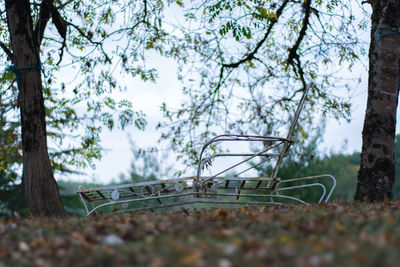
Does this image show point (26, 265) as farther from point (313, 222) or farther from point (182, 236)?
point (313, 222)

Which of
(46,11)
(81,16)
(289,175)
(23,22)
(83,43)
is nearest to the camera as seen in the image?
(23,22)

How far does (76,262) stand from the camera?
2.39 metres

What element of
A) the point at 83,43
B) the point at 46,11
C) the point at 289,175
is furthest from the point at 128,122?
the point at 289,175

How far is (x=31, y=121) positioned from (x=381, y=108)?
485 cm

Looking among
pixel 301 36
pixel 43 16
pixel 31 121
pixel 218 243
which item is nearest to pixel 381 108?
pixel 301 36

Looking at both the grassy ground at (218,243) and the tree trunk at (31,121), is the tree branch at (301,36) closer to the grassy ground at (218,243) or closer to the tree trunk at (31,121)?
the tree trunk at (31,121)

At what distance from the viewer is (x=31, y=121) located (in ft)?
22.3

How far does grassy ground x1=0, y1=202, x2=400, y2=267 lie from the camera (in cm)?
222

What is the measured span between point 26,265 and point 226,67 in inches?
330

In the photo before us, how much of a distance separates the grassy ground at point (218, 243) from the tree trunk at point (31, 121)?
3.12 metres

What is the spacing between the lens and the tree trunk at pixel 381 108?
6.25 m

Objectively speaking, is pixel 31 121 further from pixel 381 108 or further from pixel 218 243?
pixel 218 243

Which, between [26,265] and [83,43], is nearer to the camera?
[26,265]

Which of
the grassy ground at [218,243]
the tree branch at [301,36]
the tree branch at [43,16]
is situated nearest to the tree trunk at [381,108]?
the grassy ground at [218,243]
